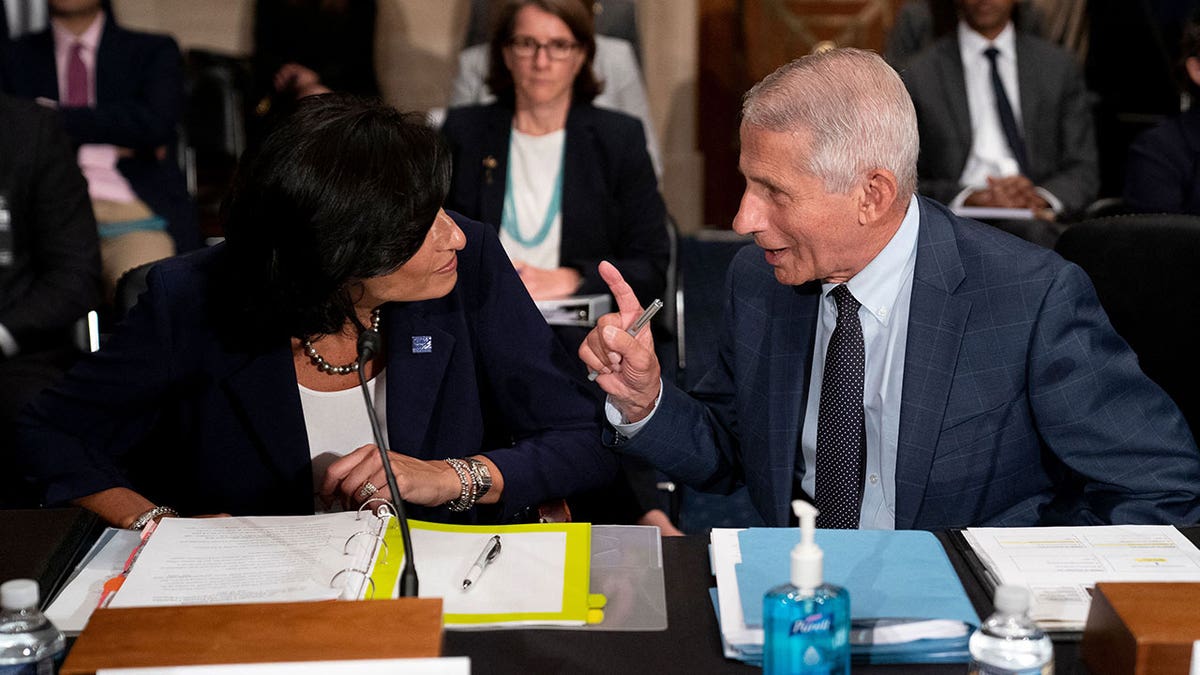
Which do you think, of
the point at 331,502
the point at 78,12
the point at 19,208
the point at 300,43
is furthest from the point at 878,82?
the point at 300,43

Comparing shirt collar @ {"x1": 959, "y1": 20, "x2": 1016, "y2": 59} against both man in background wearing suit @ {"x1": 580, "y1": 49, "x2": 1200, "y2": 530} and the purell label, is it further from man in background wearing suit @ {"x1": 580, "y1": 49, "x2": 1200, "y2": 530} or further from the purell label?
the purell label

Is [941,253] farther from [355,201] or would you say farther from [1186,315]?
[355,201]

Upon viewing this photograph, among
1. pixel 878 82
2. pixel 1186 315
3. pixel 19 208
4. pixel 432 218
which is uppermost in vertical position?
pixel 878 82

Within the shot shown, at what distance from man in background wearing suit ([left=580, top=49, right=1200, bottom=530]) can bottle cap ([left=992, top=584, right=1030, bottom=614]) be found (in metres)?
0.61

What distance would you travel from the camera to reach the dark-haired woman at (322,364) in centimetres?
178

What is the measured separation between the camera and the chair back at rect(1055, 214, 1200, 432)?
2.24 m

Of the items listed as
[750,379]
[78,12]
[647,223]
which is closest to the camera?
[750,379]

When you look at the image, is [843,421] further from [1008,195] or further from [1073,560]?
[1008,195]

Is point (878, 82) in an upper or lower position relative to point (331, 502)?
upper

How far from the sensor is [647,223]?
351cm

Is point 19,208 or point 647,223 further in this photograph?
point 647,223

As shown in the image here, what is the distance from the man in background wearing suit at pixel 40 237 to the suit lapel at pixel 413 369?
4.93 feet

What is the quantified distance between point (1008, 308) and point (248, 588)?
3.55 ft

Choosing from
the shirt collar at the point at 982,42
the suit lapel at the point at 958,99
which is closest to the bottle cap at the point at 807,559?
A: the suit lapel at the point at 958,99
